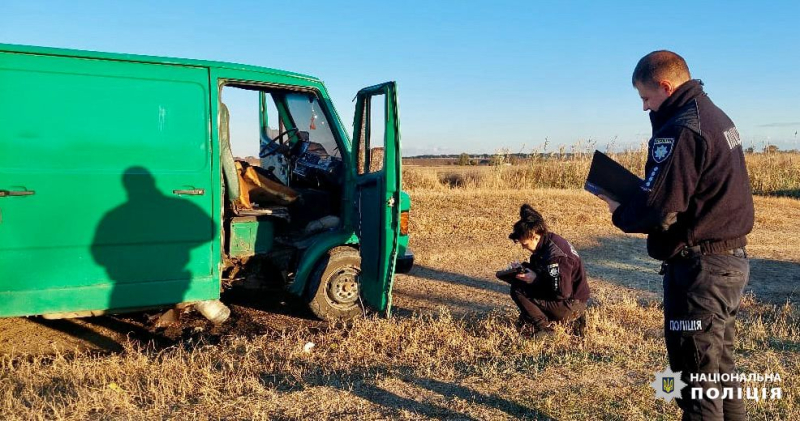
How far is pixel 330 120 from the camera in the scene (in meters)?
6.02

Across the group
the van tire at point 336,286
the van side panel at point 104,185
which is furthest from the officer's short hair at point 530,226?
the van side panel at point 104,185

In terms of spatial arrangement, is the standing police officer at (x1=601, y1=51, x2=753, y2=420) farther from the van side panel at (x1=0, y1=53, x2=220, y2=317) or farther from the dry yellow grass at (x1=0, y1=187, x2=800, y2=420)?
the van side panel at (x1=0, y1=53, x2=220, y2=317)

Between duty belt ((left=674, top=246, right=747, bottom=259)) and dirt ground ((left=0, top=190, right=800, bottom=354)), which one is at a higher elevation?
duty belt ((left=674, top=246, right=747, bottom=259))

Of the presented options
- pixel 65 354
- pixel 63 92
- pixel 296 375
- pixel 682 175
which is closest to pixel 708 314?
pixel 682 175

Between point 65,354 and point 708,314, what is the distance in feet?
15.4

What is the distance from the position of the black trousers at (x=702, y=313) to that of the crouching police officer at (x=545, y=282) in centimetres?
208

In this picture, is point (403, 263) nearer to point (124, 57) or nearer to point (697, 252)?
point (124, 57)

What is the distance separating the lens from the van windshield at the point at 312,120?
6.16m

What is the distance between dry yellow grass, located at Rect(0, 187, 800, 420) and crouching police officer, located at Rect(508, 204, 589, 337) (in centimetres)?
18

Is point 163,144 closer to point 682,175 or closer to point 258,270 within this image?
point 258,270

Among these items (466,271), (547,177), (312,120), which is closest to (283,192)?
(312,120)

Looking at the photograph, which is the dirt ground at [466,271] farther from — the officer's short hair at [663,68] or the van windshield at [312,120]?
the officer's short hair at [663,68]

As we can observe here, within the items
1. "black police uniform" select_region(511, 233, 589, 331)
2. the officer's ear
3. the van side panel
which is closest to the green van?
the van side panel

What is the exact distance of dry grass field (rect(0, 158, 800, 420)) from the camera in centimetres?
362
